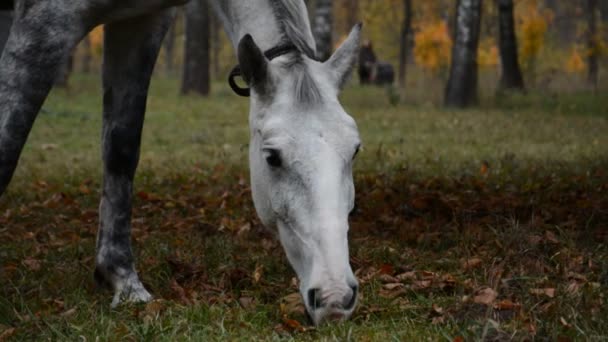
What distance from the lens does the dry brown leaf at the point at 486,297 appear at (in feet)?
10.2

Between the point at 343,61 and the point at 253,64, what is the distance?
1.32 ft

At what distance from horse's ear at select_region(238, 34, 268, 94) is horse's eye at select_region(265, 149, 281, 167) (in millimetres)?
302

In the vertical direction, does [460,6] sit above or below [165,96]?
above

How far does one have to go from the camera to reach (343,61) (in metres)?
3.36

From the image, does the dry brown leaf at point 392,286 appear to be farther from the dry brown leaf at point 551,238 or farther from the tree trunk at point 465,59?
the tree trunk at point 465,59

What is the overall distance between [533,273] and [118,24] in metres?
2.33

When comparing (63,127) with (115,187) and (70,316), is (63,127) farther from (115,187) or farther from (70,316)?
(70,316)

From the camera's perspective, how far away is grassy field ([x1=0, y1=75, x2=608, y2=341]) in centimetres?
305

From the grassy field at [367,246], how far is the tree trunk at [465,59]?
17.9 ft

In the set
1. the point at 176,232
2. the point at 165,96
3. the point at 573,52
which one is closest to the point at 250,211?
the point at 176,232

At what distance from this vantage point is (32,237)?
5000 millimetres

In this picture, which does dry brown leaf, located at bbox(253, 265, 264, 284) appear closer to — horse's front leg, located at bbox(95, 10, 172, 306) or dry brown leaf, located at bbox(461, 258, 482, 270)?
horse's front leg, located at bbox(95, 10, 172, 306)

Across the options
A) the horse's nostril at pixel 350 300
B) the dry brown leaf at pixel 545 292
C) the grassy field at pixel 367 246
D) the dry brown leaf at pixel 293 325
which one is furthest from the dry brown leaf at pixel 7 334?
the dry brown leaf at pixel 545 292

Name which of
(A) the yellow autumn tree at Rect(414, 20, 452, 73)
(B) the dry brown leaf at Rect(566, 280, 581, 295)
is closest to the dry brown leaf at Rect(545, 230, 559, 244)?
(B) the dry brown leaf at Rect(566, 280, 581, 295)
